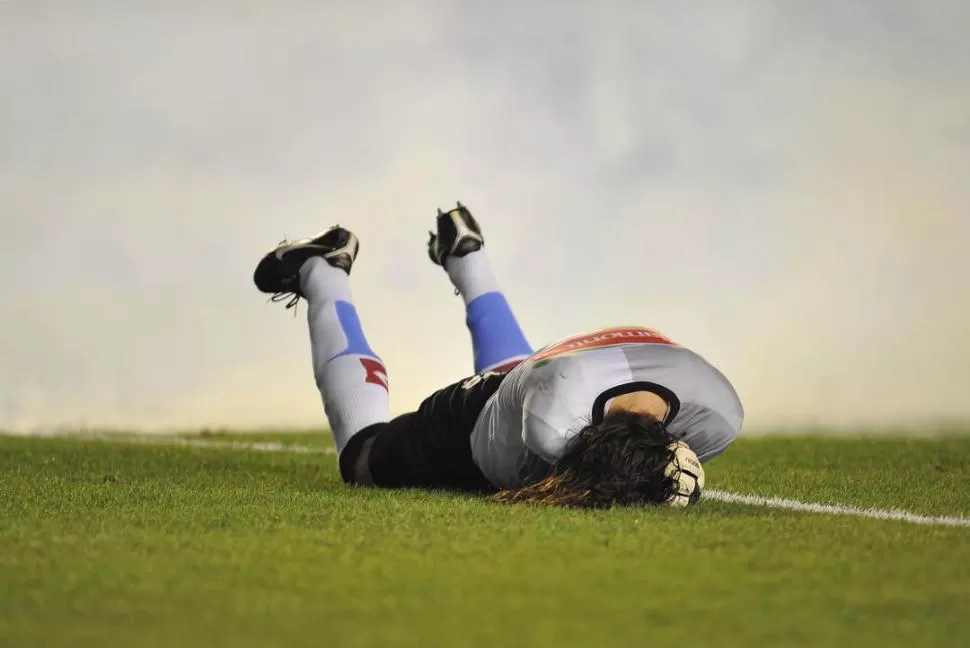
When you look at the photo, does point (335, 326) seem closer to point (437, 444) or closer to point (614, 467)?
point (437, 444)

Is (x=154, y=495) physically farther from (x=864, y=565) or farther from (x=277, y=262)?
(x=864, y=565)

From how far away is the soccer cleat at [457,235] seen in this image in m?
→ 4.19

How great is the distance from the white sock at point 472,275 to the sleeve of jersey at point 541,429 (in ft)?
4.67

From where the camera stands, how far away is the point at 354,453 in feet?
11.6

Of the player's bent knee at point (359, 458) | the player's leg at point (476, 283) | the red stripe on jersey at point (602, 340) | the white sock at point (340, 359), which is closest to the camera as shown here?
the red stripe on jersey at point (602, 340)

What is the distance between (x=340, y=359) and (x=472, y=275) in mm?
640

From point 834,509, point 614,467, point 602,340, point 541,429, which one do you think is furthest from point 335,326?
point 834,509

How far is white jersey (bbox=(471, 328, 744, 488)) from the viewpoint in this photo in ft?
9.00

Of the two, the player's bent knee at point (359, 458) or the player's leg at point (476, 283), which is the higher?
the player's leg at point (476, 283)

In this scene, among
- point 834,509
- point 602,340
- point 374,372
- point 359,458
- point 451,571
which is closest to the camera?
point 451,571

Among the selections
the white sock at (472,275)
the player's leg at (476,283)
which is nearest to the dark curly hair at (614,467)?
the player's leg at (476,283)

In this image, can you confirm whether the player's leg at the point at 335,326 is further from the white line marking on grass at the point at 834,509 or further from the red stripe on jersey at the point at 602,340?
the white line marking on grass at the point at 834,509

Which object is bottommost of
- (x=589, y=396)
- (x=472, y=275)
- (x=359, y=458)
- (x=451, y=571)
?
(x=451, y=571)

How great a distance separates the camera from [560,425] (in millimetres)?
2713
